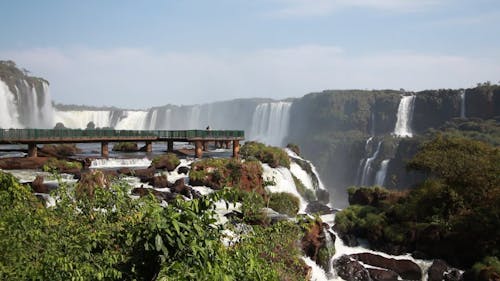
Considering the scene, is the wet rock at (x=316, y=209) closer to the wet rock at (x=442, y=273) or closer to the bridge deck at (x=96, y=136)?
A: the bridge deck at (x=96, y=136)

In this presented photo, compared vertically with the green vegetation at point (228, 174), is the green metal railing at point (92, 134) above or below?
above

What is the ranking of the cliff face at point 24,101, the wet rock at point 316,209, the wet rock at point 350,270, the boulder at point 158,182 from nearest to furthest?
the wet rock at point 350,270 < the boulder at point 158,182 < the wet rock at point 316,209 < the cliff face at point 24,101

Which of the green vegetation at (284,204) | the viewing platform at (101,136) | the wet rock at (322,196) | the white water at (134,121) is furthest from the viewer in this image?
the white water at (134,121)

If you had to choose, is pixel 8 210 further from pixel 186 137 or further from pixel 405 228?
pixel 186 137

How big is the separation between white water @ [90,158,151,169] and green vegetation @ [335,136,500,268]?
15.0 meters

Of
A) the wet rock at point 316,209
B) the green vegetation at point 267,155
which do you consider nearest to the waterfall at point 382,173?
the green vegetation at point 267,155

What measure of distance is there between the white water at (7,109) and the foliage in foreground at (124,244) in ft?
233

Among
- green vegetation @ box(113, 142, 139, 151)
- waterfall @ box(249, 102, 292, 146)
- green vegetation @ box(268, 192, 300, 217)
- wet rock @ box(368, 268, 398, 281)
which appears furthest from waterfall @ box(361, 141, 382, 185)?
wet rock @ box(368, 268, 398, 281)

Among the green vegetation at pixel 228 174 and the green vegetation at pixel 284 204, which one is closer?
the green vegetation at pixel 284 204

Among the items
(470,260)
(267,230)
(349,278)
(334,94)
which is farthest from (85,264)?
(334,94)

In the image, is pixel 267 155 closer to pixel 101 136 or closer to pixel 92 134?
pixel 101 136

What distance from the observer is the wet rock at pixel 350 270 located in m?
26.1

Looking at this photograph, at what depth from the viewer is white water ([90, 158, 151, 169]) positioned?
34906mm

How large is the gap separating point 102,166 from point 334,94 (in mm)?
72772
